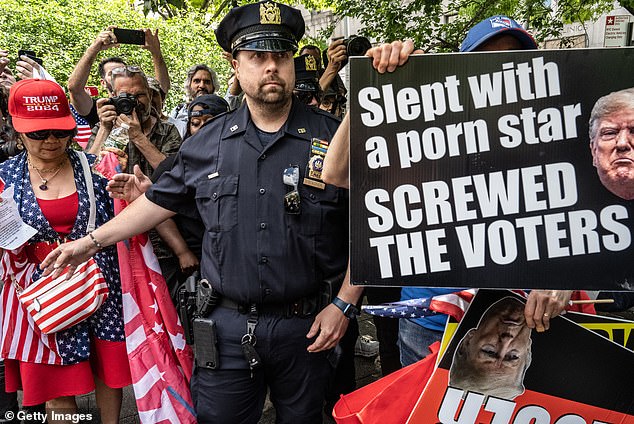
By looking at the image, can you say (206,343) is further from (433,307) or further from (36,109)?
(36,109)

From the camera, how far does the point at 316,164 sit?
2123 millimetres

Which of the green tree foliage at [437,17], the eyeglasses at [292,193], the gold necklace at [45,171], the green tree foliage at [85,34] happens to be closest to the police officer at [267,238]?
the eyeglasses at [292,193]

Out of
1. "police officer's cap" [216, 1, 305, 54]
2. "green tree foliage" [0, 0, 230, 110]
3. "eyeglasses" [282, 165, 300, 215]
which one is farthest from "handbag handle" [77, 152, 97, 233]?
"green tree foliage" [0, 0, 230, 110]

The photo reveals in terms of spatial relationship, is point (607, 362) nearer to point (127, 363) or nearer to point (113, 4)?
point (127, 363)

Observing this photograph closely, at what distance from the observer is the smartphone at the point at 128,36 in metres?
3.64

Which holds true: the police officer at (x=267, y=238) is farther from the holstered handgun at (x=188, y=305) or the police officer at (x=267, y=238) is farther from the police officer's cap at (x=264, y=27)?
the holstered handgun at (x=188, y=305)

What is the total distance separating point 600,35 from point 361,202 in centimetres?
1189

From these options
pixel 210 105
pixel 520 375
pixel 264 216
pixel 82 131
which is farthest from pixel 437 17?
pixel 520 375

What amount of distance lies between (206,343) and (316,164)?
0.85 m

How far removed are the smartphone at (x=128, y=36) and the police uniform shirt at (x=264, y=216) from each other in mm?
1864

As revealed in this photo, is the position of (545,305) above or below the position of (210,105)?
below

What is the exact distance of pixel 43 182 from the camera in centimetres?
271

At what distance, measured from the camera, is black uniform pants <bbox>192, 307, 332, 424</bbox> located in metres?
2.12

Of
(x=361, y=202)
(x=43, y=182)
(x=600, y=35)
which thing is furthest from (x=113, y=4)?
(x=361, y=202)
